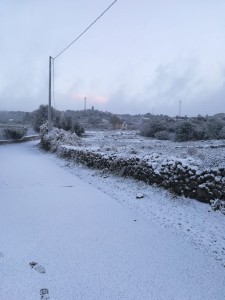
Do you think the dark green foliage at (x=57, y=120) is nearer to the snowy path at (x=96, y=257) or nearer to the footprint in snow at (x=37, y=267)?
the snowy path at (x=96, y=257)

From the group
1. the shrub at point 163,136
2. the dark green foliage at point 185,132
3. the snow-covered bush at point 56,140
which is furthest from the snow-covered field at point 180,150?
the shrub at point 163,136

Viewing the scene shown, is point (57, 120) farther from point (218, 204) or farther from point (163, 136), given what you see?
point (218, 204)

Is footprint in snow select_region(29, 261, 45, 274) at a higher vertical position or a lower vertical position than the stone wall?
lower

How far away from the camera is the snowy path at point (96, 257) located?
3.81 metres

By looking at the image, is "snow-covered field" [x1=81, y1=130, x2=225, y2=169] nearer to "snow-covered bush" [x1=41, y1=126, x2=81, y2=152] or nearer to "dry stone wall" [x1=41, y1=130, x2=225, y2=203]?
"dry stone wall" [x1=41, y1=130, x2=225, y2=203]

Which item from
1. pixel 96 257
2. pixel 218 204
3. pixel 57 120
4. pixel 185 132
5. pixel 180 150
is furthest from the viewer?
pixel 57 120

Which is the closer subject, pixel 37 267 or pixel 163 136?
pixel 37 267

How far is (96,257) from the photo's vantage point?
4727 millimetres

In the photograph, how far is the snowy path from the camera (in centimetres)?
381

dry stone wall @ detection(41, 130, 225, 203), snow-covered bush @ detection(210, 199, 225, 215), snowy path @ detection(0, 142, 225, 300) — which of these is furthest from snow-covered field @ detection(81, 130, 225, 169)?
snowy path @ detection(0, 142, 225, 300)

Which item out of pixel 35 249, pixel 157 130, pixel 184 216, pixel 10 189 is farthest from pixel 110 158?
pixel 157 130

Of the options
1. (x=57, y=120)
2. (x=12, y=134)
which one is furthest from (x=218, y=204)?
(x=57, y=120)

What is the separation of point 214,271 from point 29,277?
2.66 metres

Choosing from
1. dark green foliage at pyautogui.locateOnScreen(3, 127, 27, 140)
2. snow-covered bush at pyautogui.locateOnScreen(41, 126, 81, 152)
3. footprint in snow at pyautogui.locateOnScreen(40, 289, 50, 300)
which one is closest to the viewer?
footprint in snow at pyautogui.locateOnScreen(40, 289, 50, 300)
